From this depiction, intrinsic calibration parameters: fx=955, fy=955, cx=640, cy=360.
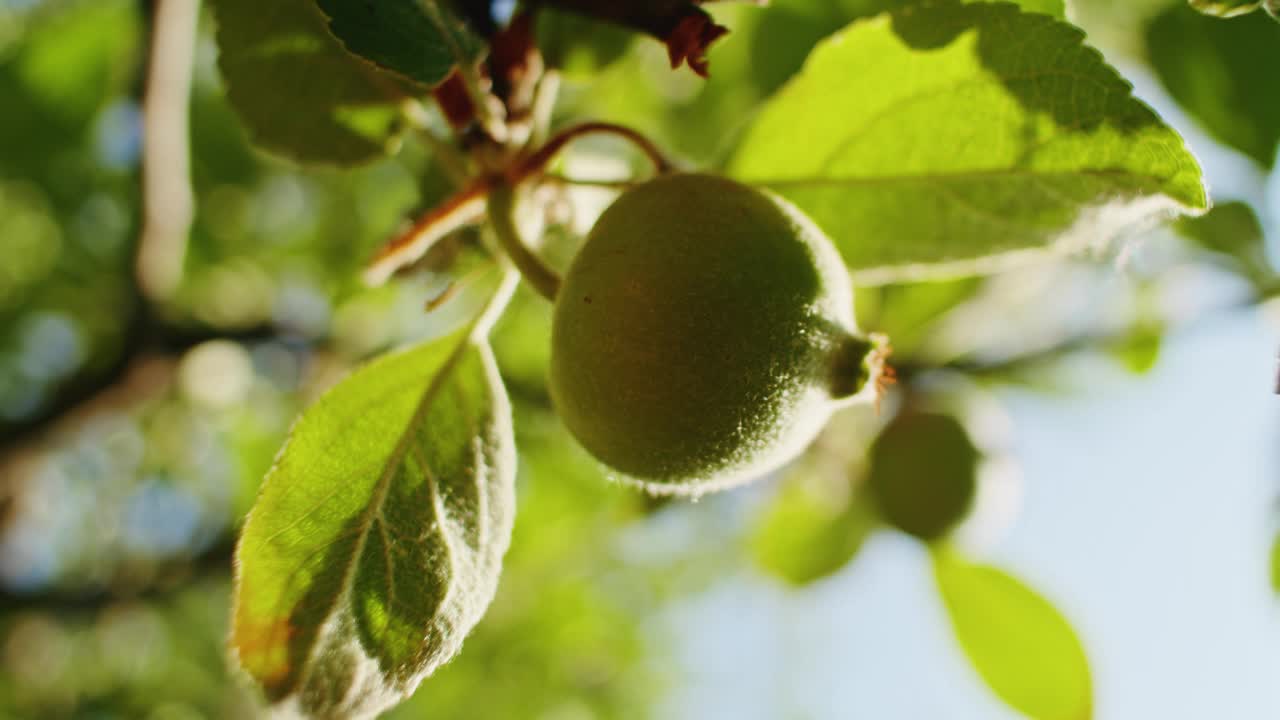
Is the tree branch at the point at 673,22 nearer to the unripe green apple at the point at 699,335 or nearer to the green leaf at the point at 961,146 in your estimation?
the unripe green apple at the point at 699,335

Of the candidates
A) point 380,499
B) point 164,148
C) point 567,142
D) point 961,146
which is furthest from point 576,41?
point 164,148

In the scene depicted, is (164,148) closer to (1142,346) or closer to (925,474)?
(925,474)

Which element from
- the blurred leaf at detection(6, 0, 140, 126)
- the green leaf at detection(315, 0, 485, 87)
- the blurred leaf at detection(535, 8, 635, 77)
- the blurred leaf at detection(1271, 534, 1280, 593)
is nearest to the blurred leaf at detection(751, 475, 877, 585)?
the blurred leaf at detection(1271, 534, 1280, 593)

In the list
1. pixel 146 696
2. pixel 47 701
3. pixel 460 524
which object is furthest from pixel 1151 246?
pixel 47 701

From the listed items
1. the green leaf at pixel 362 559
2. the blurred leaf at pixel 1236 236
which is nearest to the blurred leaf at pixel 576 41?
the green leaf at pixel 362 559

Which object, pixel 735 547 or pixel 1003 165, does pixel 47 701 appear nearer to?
pixel 735 547
